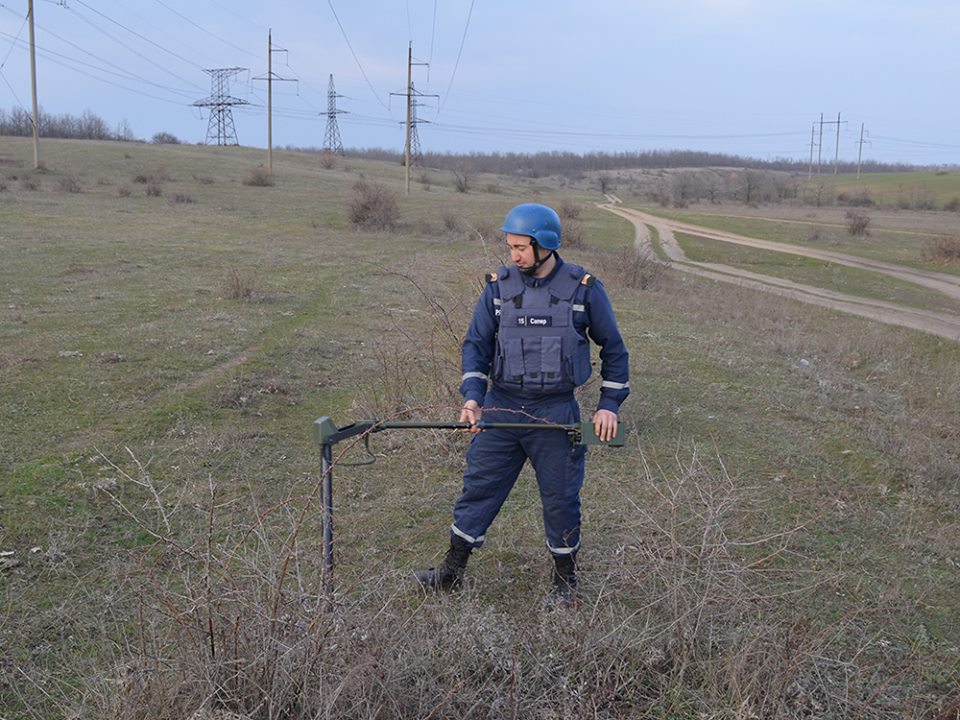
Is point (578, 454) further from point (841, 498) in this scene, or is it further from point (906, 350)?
point (906, 350)

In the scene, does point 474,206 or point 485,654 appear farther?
point 474,206

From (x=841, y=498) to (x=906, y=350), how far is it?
8594 millimetres

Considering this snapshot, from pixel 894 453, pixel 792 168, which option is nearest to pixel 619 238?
pixel 894 453

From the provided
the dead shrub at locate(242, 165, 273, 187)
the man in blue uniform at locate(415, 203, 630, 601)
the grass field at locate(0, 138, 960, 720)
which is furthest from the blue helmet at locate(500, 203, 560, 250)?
the dead shrub at locate(242, 165, 273, 187)

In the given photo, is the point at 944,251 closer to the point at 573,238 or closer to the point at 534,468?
the point at 573,238

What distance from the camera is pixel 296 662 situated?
8.77ft

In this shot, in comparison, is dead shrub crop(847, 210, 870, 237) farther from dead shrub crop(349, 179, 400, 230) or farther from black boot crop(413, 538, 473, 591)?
black boot crop(413, 538, 473, 591)

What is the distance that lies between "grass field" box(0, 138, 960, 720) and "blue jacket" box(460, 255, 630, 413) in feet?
1.45

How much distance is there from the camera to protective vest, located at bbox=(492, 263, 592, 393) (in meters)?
3.76

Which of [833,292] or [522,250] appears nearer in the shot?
[522,250]

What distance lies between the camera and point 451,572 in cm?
412

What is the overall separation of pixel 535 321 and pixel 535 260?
0.27m

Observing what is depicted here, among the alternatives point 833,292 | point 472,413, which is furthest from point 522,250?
point 833,292

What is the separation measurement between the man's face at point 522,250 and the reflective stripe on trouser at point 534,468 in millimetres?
650
